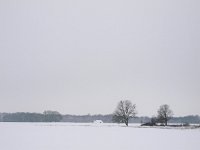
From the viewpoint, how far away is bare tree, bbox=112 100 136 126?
116 m

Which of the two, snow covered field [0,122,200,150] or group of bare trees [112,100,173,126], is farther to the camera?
group of bare trees [112,100,173,126]

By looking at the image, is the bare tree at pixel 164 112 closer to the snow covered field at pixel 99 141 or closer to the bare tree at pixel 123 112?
the bare tree at pixel 123 112

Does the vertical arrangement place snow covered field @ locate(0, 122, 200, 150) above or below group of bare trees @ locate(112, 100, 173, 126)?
below

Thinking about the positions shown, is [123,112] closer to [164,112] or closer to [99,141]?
[164,112]

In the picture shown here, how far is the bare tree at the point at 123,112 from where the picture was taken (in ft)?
381

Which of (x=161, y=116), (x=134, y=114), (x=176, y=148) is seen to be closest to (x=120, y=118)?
(x=134, y=114)

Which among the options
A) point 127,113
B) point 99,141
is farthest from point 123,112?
point 99,141

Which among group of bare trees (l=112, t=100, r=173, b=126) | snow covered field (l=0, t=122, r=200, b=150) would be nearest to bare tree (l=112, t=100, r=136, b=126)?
group of bare trees (l=112, t=100, r=173, b=126)

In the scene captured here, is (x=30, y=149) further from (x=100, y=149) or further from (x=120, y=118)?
(x=120, y=118)

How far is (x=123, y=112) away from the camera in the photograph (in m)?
117

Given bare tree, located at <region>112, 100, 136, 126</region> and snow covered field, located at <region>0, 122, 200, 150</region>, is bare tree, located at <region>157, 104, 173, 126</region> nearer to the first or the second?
bare tree, located at <region>112, 100, 136, 126</region>

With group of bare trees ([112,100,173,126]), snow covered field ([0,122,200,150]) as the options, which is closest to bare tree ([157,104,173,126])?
group of bare trees ([112,100,173,126])

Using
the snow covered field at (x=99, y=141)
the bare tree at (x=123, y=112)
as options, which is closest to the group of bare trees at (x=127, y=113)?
the bare tree at (x=123, y=112)

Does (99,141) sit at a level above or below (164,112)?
below
